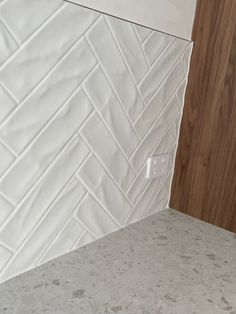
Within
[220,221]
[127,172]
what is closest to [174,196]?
[220,221]

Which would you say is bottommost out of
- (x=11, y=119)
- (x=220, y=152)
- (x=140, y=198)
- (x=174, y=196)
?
(x=11, y=119)

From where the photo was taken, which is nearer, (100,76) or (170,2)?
(100,76)

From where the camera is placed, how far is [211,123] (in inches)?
46.0

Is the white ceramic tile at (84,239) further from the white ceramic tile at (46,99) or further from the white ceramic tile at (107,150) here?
the white ceramic tile at (46,99)

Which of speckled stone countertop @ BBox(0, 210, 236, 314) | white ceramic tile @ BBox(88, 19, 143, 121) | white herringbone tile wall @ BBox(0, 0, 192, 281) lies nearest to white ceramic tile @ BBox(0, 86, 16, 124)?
white herringbone tile wall @ BBox(0, 0, 192, 281)

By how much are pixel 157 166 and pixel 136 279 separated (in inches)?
17.5

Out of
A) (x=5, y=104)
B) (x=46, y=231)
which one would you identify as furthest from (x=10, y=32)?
(x=46, y=231)

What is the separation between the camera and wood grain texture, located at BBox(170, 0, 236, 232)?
1104mm

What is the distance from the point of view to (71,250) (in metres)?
0.96

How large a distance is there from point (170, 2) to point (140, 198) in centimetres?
64

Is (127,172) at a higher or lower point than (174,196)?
lower

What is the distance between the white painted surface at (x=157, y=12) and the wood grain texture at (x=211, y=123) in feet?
0.15

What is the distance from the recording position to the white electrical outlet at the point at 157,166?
1165mm

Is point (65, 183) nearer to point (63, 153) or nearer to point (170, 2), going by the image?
point (63, 153)
